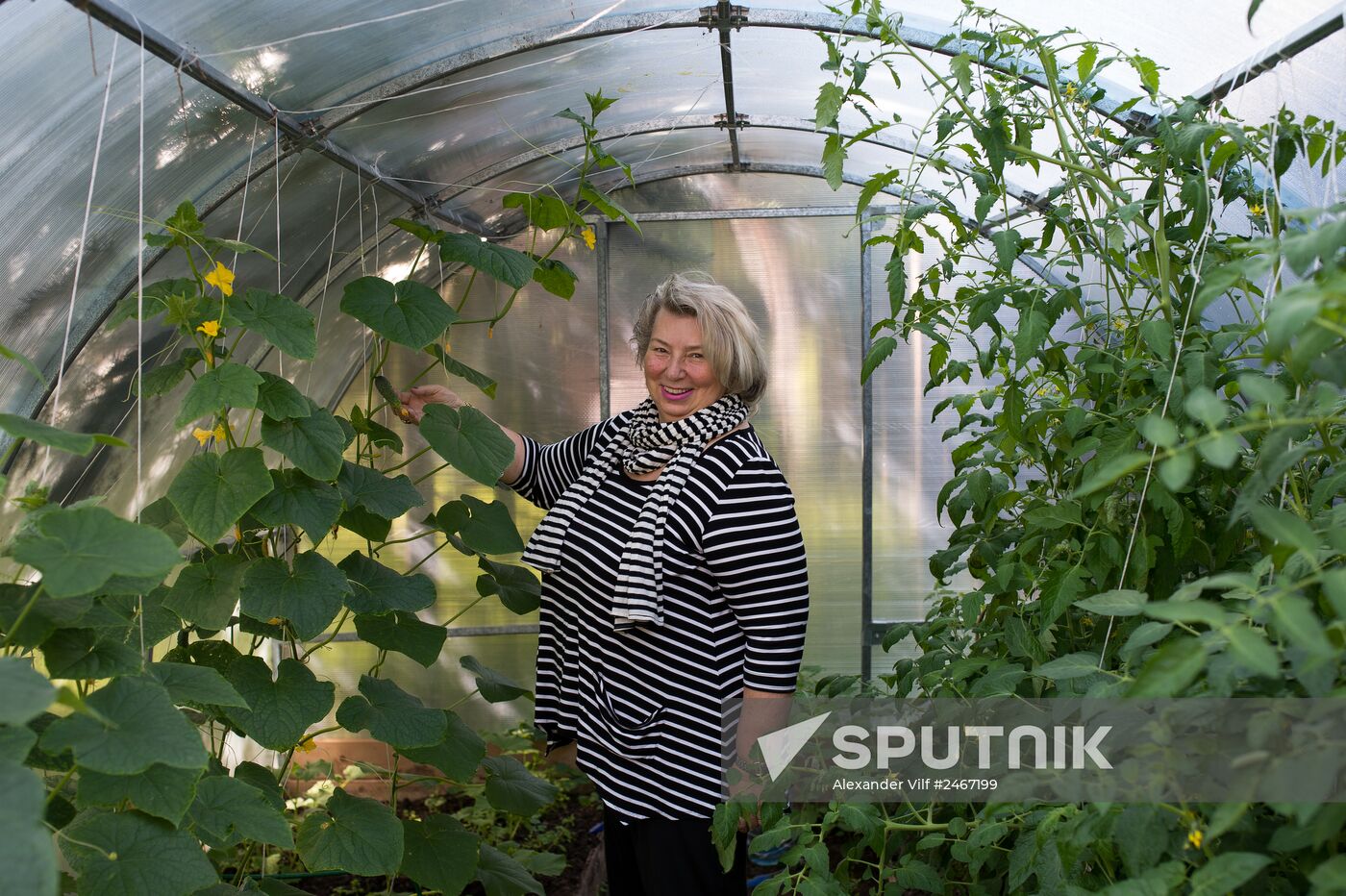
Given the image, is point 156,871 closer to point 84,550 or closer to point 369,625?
point 84,550

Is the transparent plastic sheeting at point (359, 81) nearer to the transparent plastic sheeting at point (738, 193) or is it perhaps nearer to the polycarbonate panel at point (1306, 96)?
the polycarbonate panel at point (1306, 96)

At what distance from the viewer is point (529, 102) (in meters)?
3.40

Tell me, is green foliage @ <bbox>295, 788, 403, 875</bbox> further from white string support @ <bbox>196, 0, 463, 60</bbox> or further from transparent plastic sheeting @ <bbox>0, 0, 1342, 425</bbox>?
white string support @ <bbox>196, 0, 463, 60</bbox>

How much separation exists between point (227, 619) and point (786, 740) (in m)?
1.00

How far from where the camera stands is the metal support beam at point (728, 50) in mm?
2795

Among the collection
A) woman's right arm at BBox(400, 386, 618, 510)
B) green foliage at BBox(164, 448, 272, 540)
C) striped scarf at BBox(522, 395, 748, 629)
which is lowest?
green foliage at BBox(164, 448, 272, 540)

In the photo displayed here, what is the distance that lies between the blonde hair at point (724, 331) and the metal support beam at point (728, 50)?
89 cm

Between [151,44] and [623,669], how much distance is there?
1455 mm

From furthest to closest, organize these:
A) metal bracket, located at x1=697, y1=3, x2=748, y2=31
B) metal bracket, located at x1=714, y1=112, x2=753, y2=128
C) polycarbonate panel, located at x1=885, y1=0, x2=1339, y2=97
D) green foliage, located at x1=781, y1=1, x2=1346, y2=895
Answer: metal bracket, located at x1=714, y1=112, x2=753, y2=128 → metal bracket, located at x1=697, y1=3, x2=748, y2=31 → polycarbonate panel, located at x1=885, y1=0, x2=1339, y2=97 → green foliage, located at x1=781, y1=1, x2=1346, y2=895

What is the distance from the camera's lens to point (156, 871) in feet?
3.68

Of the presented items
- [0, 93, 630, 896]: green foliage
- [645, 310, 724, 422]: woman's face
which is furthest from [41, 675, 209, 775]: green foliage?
[645, 310, 724, 422]: woman's face

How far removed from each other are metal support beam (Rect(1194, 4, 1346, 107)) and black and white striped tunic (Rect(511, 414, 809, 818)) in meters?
1.15

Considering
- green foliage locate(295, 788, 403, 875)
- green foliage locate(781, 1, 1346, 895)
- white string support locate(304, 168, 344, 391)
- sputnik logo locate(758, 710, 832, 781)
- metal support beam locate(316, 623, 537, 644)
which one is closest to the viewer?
green foliage locate(781, 1, 1346, 895)

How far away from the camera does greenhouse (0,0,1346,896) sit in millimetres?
933
